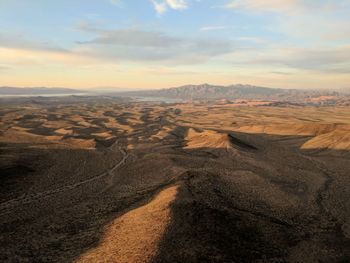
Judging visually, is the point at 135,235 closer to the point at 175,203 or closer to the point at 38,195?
the point at 175,203

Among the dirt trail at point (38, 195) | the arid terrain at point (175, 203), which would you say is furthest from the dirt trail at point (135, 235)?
the dirt trail at point (38, 195)

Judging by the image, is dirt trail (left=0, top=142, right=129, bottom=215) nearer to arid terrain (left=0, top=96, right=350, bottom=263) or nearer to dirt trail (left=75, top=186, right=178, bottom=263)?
arid terrain (left=0, top=96, right=350, bottom=263)

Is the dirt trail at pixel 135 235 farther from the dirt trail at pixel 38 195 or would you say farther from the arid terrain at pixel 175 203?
the dirt trail at pixel 38 195

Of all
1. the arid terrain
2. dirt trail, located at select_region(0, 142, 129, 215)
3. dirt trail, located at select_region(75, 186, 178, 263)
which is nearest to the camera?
dirt trail, located at select_region(75, 186, 178, 263)

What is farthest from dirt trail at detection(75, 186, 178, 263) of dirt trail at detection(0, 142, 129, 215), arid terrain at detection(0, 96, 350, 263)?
dirt trail at detection(0, 142, 129, 215)

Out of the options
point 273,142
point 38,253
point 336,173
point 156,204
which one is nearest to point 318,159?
point 336,173

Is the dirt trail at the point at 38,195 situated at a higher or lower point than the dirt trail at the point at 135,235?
Result: lower

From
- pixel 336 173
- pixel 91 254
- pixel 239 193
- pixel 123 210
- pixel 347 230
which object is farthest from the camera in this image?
pixel 336 173

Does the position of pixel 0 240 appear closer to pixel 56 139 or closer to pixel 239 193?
pixel 239 193
